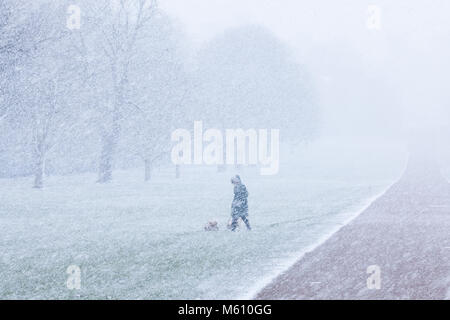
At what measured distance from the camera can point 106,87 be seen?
3597 cm

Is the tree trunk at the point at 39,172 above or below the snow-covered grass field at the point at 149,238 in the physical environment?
above

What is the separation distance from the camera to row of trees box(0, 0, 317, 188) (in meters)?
29.3

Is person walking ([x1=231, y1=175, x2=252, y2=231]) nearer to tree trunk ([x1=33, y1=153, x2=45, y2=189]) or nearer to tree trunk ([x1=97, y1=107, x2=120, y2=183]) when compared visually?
tree trunk ([x1=33, y1=153, x2=45, y2=189])

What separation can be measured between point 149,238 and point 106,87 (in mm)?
21271

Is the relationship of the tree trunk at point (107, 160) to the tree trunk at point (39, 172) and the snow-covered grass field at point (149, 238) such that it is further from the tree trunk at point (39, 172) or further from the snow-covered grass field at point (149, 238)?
the tree trunk at point (39, 172)

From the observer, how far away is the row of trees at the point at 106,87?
29.3 metres

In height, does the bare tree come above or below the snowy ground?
above

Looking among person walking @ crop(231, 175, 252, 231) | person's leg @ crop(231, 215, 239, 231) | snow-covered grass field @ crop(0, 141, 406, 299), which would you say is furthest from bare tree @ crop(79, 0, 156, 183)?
person walking @ crop(231, 175, 252, 231)

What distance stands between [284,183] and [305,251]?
25.1 metres

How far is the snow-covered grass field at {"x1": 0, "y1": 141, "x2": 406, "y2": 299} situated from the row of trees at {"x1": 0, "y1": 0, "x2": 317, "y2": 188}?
3.67m

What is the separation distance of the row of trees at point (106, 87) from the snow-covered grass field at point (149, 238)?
3665 millimetres

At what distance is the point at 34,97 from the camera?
30.6 m

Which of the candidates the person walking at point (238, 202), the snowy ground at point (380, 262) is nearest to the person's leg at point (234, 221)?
the person walking at point (238, 202)

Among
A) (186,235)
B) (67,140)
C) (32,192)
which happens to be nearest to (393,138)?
(67,140)
